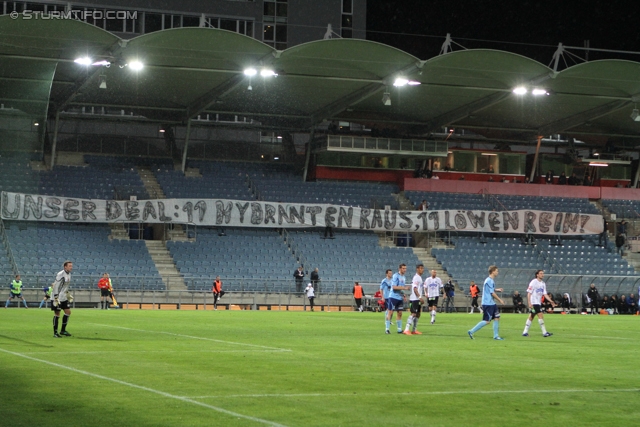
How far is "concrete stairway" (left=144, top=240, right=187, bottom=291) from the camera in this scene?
46.8 metres

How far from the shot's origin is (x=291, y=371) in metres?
14.8

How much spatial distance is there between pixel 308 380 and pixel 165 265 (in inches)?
1443

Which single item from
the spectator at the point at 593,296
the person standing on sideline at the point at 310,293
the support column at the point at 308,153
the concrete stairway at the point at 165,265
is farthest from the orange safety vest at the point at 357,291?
the support column at the point at 308,153

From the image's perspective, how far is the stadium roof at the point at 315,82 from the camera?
41875 millimetres

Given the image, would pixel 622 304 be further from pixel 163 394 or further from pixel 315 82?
pixel 163 394

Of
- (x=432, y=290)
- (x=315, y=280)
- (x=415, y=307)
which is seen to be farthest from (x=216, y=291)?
(x=415, y=307)

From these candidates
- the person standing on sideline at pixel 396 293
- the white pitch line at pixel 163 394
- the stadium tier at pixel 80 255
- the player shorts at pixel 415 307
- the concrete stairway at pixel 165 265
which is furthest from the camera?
the concrete stairway at pixel 165 265

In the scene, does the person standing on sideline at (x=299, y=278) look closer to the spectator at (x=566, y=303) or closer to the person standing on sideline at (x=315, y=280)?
the person standing on sideline at (x=315, y=280)

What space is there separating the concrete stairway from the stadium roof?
8.59 metres

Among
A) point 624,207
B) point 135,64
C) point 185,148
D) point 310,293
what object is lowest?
point 310,293

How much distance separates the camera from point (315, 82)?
49344 mm

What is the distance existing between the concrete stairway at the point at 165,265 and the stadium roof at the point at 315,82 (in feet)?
28.2

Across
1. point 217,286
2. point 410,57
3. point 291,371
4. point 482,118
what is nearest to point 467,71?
point 410,57

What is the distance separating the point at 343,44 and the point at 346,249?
52.7ft
